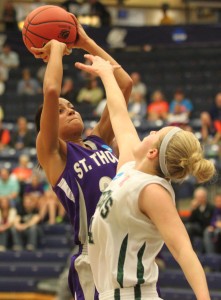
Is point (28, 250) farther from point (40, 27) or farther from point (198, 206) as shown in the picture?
point (40, 27)

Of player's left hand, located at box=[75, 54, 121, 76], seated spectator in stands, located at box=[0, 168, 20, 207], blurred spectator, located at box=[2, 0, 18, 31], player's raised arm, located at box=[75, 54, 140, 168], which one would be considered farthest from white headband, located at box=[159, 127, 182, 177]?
blurred spectator, located at box=[2, 0, 18, 31]

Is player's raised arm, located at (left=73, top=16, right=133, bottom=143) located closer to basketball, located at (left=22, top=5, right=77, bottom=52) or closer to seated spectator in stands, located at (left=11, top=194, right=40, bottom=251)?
basketball, located at (left=22, top=5, right=77, bottom=52)

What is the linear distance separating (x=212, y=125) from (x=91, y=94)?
3222 mm

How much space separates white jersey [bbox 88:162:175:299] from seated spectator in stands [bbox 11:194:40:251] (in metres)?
8.71

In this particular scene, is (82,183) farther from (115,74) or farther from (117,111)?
(115,74)

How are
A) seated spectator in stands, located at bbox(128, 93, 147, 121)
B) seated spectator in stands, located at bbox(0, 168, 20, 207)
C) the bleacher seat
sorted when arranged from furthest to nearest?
seated spectator in stands, located at bbox(128, 93, 147, 121)
seated spectator in stands, located at bbox(0, 168, 20, 207)
the bleacher seat

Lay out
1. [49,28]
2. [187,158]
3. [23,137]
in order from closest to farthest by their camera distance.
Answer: [187,158] → [49,28] → [23,137]

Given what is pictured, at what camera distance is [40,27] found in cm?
447

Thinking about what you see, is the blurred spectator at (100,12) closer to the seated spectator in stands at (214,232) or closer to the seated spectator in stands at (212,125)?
the seated spectator in stands at (212,125)

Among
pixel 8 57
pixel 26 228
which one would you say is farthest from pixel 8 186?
pixel 8 57

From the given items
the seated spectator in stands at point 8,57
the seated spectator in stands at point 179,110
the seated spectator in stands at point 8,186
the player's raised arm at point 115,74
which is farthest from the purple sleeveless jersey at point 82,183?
the seated spectator in stands at point 8,57

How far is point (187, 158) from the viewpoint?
11.4 feet

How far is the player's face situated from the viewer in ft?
14.8

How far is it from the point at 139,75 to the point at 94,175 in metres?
12.9
